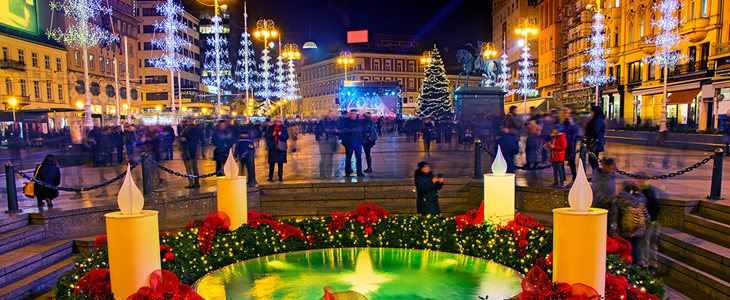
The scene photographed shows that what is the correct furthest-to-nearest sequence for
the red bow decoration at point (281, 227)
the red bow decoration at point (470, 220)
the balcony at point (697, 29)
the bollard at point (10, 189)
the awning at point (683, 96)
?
the awning at point (683, 96) < the balcony at point (697, 29) < the bollard at point (10, 189) < the red bow decoration at point (470, 220) < the red bow decoration at point (281, 227)

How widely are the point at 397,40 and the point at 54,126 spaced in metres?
71.2

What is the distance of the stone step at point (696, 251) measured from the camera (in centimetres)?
531

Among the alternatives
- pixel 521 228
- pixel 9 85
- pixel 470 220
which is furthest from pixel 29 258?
pixel 9 85

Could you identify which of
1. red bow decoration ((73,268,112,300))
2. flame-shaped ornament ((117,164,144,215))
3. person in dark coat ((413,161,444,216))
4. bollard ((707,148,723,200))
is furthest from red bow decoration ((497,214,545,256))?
bollard ((707,148,723,200))

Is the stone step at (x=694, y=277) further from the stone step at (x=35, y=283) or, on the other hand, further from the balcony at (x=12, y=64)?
the balcony at (x=12, y=64)

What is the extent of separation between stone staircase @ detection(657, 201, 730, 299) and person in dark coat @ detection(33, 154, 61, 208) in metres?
9.49

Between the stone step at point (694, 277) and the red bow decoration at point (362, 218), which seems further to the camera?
the red bow decoration at point (362, 218)

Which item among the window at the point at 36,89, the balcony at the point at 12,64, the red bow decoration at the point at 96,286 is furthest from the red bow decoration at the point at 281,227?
the window at the point at 36,89

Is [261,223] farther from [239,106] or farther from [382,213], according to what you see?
[239,106]

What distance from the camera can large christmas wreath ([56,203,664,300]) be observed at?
379 cm

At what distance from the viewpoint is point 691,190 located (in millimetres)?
8266

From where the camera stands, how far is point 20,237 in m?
6.51

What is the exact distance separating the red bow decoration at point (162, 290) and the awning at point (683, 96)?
123 feet

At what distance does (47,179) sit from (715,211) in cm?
1096
